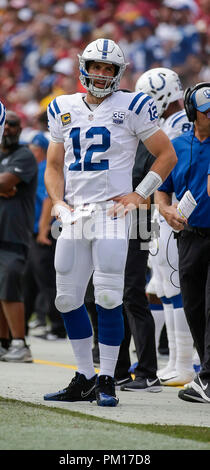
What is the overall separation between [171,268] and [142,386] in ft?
3.10

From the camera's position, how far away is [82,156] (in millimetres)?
5332

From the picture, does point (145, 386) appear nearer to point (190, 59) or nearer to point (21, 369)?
point (21, 369)

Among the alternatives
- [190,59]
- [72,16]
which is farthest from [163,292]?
[72,16]

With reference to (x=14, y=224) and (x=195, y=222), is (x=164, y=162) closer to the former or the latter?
(x=195, y=222)

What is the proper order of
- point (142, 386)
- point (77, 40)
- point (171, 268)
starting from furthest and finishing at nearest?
point (77, 40) → point (171, 268) → point (142, 386)

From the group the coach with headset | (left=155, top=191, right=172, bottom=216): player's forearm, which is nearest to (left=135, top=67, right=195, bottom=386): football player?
(left=155, top=191, right=172, bottom=216): player's forearm

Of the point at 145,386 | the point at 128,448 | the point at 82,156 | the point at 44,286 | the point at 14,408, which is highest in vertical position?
the point at 82,156

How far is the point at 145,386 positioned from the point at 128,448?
236 centimetres

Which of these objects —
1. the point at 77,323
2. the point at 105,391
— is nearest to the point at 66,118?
the point at 77,323

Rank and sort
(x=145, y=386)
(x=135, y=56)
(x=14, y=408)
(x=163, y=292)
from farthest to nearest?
(x=135, y=56) < (x=163, y=292) < (x=145, y=386) < (x=14, y=408)

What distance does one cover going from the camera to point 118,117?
5332mm

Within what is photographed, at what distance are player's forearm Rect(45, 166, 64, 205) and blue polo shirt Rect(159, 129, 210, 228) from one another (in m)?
0.79

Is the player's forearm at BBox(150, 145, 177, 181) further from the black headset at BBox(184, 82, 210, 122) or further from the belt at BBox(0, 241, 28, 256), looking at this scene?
the belt at BBox(0, 241, 28, 256)

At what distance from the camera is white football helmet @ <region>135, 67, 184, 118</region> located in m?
7.01
